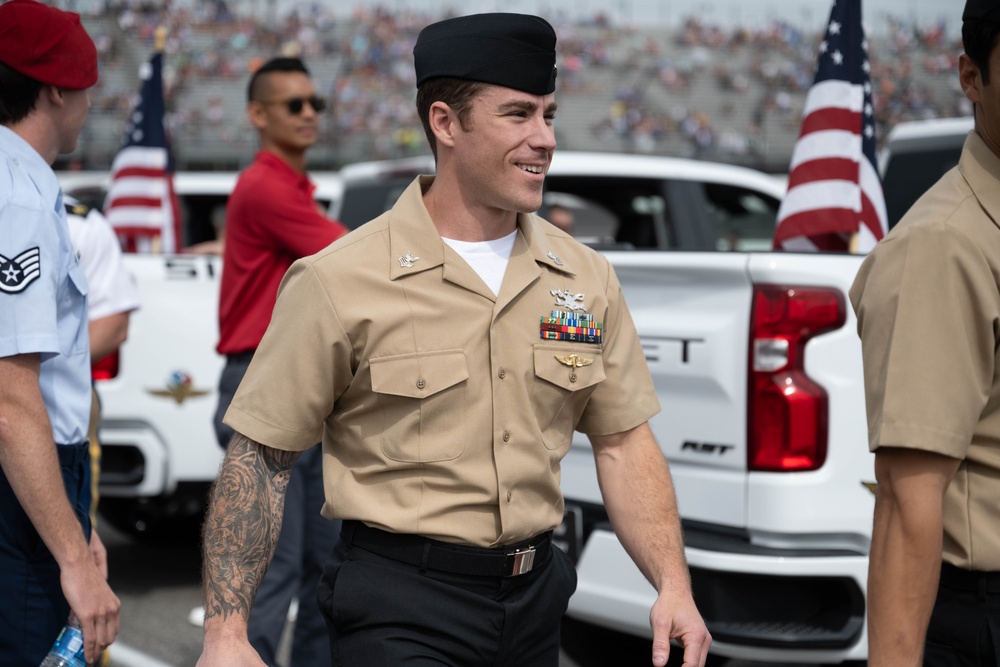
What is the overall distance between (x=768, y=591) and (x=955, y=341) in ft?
5.75

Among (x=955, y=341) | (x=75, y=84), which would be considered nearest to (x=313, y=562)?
(x=75, y=84)

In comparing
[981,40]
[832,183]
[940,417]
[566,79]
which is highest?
[981,40]

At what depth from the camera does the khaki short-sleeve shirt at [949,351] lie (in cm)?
211

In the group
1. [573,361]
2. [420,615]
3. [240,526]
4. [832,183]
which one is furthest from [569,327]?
[832,183]

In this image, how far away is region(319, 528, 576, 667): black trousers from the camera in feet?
8.22

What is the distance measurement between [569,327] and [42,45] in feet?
4.44

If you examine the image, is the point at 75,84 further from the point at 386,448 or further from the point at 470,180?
the point at 386,448

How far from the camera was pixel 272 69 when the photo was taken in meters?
5.32

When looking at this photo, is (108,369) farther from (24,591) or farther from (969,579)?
(969,579)

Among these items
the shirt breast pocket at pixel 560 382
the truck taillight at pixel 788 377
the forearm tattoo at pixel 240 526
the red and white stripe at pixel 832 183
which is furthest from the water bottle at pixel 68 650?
the red and white stripe at pixel 832 183

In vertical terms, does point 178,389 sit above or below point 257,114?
below

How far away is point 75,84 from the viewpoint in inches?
119

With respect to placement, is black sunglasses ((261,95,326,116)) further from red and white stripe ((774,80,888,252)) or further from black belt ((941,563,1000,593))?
black belt ((941,563,1000,593))

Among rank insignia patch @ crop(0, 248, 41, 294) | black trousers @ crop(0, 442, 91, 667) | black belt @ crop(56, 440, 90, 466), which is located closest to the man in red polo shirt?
black belt @ crop(56, 440, 90, 466)
